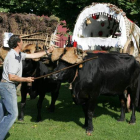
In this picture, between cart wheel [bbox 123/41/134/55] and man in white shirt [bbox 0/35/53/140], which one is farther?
cart wheel [bbox 123/41/134/55]

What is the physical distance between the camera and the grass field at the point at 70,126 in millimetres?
5504

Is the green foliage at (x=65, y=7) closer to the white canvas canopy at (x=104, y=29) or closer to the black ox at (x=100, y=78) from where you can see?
the white canvas canopy at (x=104, y=29)

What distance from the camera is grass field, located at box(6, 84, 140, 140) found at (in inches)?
217

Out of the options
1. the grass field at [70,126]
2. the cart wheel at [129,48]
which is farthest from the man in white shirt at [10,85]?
the cart wheel at [129,48]

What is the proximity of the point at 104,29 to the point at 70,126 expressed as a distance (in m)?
5.58

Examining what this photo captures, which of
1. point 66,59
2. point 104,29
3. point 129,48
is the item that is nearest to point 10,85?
point 66,59

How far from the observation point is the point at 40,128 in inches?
236

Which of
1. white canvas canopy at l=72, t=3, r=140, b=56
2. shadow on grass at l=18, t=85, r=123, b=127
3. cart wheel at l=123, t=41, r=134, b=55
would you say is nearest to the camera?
shadow on grass at l=18, t=85, r=123, b=127

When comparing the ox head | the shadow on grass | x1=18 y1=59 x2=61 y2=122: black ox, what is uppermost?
the ox head

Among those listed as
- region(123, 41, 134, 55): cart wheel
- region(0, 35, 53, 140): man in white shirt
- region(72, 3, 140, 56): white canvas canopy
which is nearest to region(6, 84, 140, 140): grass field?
region(0, 35, 53, 140): man in white shirt

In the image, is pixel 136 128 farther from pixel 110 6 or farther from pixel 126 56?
pixel 110 6

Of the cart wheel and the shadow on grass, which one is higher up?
the cart wheel

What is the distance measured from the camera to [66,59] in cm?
533

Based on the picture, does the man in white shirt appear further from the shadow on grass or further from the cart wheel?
the cart wheel
